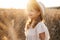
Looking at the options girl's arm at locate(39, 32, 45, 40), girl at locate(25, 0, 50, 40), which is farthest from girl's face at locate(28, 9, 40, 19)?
girl's arm at locate(39, 32, 45, 40)

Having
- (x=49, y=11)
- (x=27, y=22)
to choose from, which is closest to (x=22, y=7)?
(x=27, y=22)

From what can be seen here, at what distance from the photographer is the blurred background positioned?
122 cm

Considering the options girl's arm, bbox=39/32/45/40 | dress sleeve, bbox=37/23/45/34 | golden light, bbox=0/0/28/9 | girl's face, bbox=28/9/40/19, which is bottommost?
girl's arm, bbox=39/32/45/40

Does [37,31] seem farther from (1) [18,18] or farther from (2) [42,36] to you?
(1) [18,18]

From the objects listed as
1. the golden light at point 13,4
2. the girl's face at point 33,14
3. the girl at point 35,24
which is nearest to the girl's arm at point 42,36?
the girl at point 35,24

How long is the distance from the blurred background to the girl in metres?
0.04

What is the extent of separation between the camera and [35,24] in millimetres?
1253

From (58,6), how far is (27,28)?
0.35 meters

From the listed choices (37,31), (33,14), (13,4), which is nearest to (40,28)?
(37,31)

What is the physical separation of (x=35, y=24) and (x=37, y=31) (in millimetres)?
67

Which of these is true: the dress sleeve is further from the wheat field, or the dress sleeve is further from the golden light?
the golden light

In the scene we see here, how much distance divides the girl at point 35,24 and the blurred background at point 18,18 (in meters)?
0.04

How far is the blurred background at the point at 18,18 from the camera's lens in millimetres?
1225

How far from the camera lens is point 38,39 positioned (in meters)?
1.24
